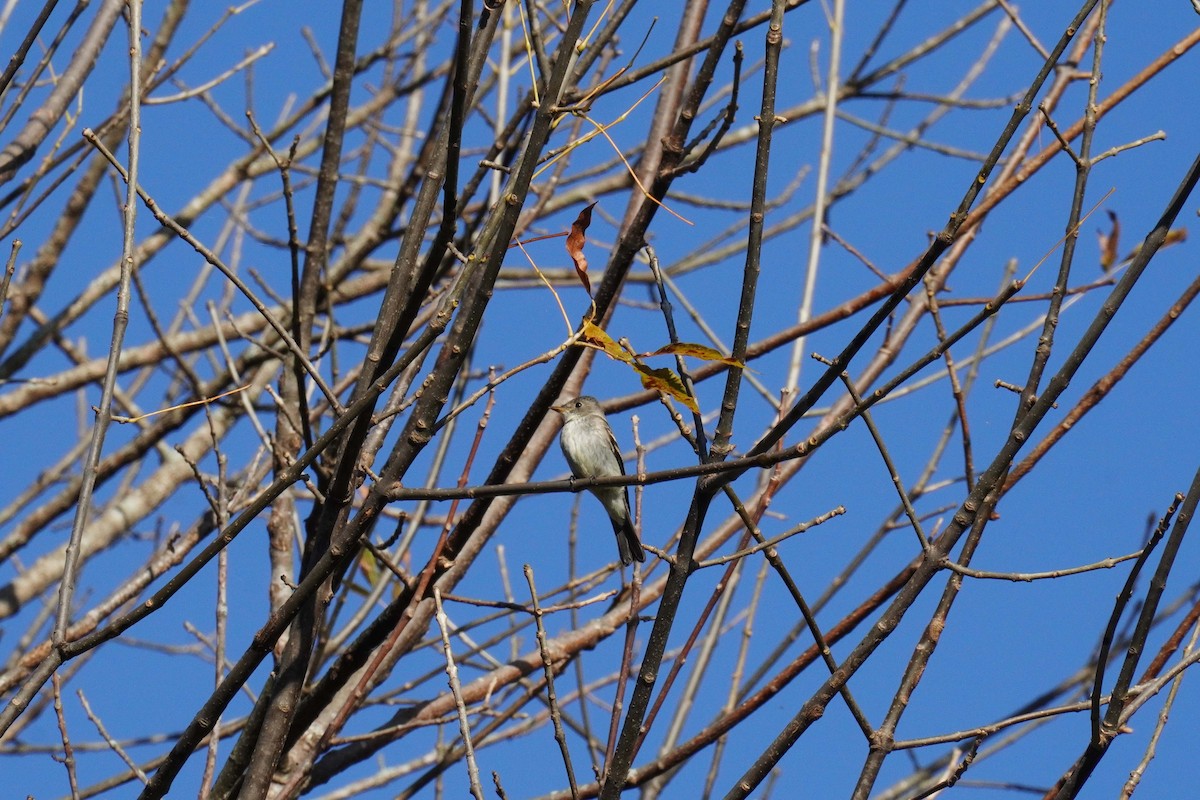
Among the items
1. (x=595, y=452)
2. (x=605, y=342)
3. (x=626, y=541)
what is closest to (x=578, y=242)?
(x=605, y=342)

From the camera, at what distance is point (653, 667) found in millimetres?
2240

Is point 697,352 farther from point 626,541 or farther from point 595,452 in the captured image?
point 595,452

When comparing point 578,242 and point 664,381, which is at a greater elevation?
point 578,242

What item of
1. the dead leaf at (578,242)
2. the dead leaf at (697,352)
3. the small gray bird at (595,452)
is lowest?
the dead leaf at (697,352)

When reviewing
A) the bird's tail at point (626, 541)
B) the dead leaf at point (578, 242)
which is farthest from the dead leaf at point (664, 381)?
the bird's tail at point (626, 541)

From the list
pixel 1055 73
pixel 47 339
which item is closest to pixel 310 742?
pixel 47 339

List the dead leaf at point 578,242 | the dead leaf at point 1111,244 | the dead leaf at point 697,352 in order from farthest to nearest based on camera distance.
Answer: the dead leaf at point 1111,244, the dead leaf at point 578,242, the dead leaf at point 697,352

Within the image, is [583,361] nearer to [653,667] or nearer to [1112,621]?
[653,667]

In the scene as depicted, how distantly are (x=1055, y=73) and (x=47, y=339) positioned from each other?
3.98 metres

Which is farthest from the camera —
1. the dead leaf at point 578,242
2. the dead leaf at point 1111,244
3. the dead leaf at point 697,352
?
the dead leaf at point 1111,244

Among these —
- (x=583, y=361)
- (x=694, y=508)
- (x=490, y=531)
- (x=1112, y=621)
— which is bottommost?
(x=1112, y=621)

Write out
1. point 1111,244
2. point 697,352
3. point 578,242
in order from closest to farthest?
point 697,352 < point 578,242 < point 1111,244

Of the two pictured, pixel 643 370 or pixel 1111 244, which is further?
pixel 1111 244

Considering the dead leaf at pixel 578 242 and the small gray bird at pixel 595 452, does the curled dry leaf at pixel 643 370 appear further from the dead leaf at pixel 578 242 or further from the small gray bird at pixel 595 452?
the small gray bird at pixel 595 452
